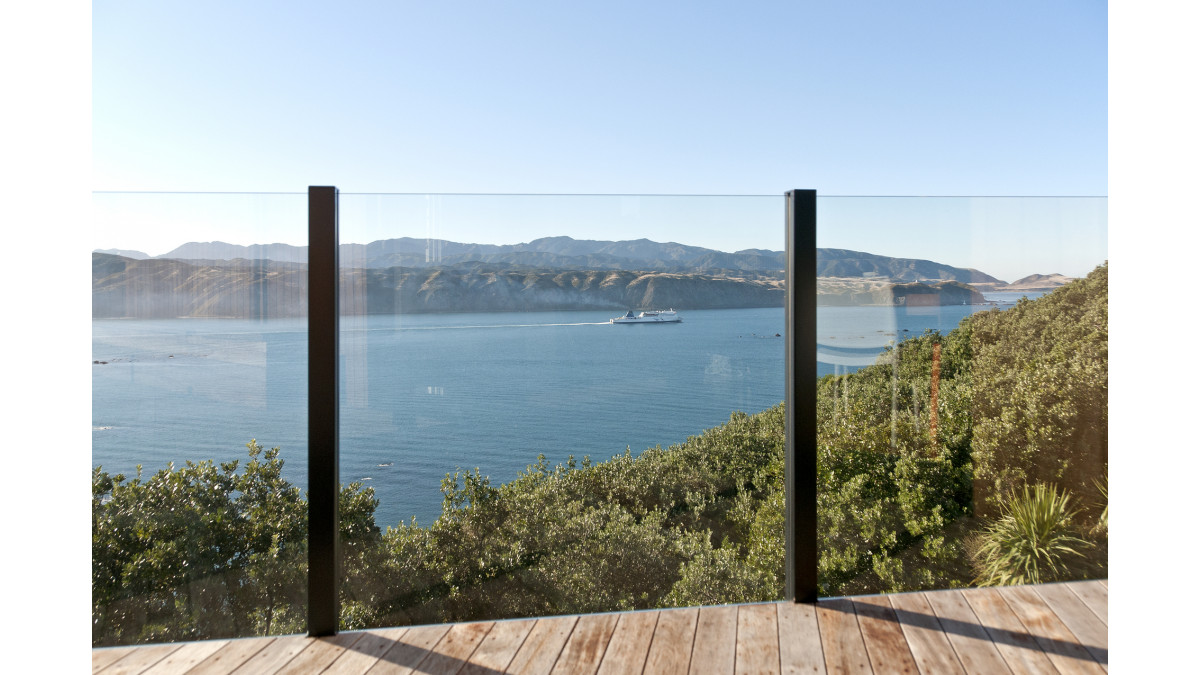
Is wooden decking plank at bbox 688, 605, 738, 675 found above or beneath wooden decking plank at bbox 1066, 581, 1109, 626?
beneath

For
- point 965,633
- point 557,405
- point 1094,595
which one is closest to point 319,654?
point 557,405

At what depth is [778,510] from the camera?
2.24 meters

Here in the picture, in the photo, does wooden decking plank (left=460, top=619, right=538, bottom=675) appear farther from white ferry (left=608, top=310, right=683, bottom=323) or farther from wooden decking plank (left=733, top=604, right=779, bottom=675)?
white ferry (left=608, top=310, right=683, bottom=323)

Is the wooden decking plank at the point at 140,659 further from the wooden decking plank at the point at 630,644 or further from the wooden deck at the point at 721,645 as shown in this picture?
the wooden decking plank at the point at 630,644

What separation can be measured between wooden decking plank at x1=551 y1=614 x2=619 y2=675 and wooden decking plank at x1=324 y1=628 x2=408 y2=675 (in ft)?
1.87

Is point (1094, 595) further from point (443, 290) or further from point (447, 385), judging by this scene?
point (443, 290)

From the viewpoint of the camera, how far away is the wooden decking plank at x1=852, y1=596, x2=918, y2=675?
5.94ft

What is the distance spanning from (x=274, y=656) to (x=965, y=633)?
2273 millimetres

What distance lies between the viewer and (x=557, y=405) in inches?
86.0

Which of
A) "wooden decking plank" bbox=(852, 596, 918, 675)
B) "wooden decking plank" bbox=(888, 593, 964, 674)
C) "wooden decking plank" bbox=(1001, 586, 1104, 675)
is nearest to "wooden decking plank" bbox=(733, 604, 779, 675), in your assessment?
"wooden decking plank" bbox=(852, 596, 918, 675)
